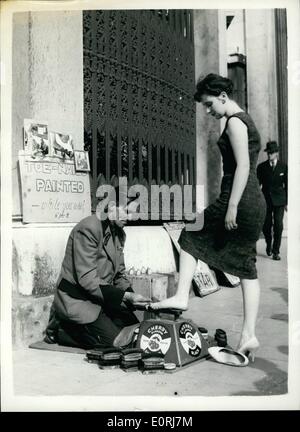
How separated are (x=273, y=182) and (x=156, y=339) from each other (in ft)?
6.71

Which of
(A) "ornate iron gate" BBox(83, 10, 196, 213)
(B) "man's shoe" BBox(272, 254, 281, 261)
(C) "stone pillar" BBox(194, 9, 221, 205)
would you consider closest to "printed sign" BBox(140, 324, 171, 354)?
(A) "ornate iron gate" BBox(83, 10, 196, 213)

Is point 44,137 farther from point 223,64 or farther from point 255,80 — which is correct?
point 255,80

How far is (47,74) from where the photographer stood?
12.9 ft

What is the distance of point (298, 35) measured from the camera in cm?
332

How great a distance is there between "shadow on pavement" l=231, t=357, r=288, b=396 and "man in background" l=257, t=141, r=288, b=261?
1478mm

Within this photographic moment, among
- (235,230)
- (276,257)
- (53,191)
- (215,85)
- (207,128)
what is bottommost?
(276,257)

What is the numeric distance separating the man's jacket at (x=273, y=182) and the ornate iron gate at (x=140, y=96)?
1.04 metres

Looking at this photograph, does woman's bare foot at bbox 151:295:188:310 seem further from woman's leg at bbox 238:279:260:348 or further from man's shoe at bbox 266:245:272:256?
man's shoe at bbox 266:245:272:256

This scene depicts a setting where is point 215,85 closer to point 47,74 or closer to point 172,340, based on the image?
point 47,74

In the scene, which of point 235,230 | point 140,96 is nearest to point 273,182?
point 235,230

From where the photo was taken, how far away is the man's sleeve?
3.59m

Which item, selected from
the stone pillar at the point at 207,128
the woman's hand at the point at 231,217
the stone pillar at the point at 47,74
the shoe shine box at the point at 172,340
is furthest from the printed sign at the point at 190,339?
A: the stone pillar at the point at 207,128
